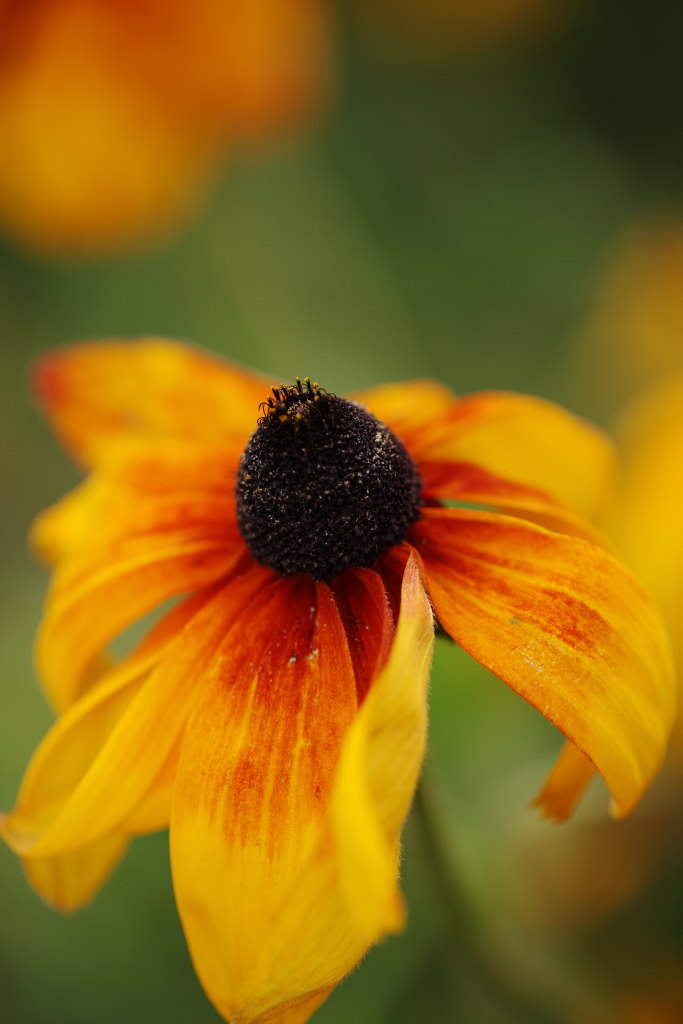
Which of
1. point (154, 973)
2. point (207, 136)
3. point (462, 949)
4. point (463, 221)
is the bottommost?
point (154, 973)

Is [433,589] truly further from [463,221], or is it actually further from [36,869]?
[463,221]

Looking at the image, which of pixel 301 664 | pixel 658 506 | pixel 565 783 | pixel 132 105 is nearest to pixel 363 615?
pixel 301 664

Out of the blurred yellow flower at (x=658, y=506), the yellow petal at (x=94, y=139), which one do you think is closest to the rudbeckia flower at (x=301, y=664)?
the blurred yellow flower at (x=658, y=506)

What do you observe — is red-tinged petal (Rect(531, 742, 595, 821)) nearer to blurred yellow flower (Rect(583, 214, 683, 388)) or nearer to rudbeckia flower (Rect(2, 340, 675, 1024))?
rudbeckia flower (Rect(2, 340, 675, 1024))

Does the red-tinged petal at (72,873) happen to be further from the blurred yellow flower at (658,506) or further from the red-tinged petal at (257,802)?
the blurred yellow flower at (658,506)

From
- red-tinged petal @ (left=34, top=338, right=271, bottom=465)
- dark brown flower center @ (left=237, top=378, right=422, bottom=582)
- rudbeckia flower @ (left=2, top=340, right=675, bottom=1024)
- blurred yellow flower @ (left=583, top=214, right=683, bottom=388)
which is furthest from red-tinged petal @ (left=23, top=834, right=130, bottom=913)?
blurred yellow flower @ (left=583, top=214, right=683, bottom=388)

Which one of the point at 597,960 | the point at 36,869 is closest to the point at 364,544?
the point at 36,869
